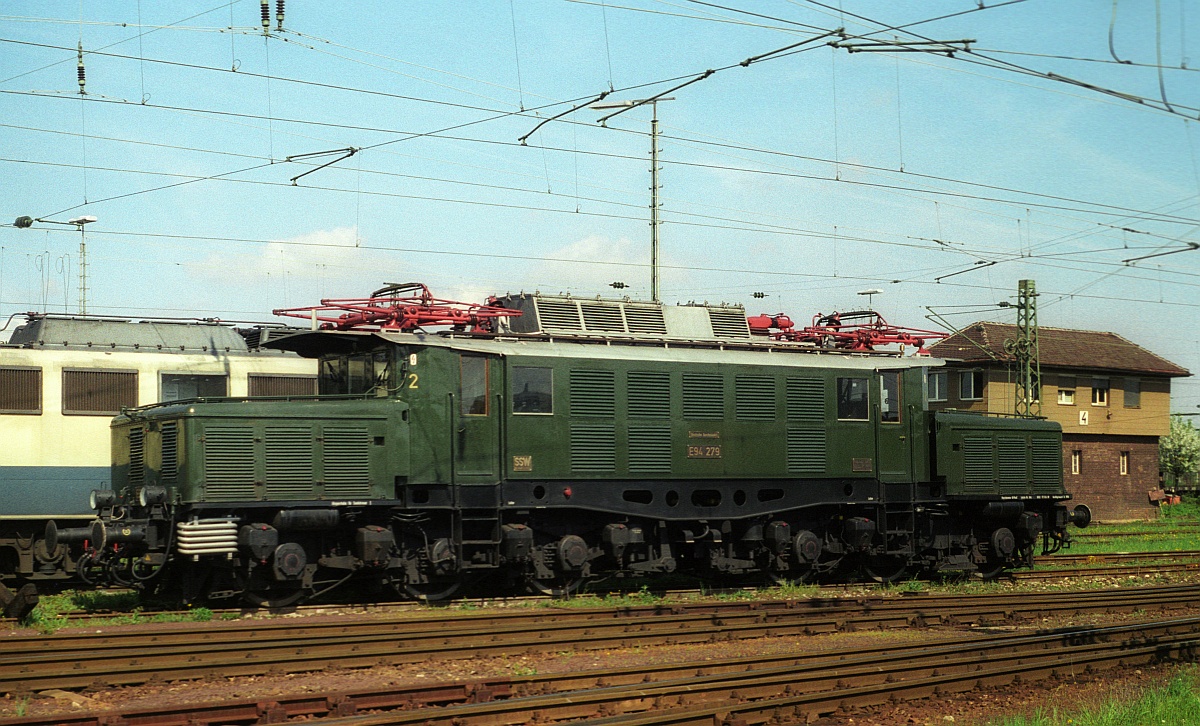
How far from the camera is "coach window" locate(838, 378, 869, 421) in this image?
67.0 ft

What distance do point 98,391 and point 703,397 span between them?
990 centimetres

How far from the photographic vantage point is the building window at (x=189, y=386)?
65.1 feet

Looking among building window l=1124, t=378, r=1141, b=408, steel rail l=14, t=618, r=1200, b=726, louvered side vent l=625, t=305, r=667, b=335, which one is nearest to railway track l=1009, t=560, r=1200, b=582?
steel rail l=14, t=618, r=1200, b=726

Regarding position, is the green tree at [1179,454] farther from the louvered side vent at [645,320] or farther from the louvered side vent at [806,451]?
the louvered side vent at [645,320]

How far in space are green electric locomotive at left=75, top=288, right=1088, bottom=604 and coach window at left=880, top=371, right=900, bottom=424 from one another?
3 centimetres

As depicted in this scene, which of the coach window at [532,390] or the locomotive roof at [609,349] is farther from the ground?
the locomotive roof at [609,349]

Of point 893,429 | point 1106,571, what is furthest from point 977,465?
point 1106,571

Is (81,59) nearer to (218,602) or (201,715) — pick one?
(218,602)

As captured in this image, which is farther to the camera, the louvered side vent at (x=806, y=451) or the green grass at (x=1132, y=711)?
the louvered side vent at (x=806, y=451)

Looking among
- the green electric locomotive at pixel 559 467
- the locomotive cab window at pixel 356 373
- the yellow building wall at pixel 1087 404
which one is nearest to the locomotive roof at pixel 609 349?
the green electric locomotive at pixel 559 467

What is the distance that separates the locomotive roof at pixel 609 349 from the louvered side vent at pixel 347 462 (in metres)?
1.46

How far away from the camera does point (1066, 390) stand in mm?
50219

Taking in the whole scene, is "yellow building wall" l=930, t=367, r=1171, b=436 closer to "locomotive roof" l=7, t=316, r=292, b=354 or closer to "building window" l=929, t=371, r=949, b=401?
"building window" l=929, t=371, r=949, b=401

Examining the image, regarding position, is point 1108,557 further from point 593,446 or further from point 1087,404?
point 1087,404
